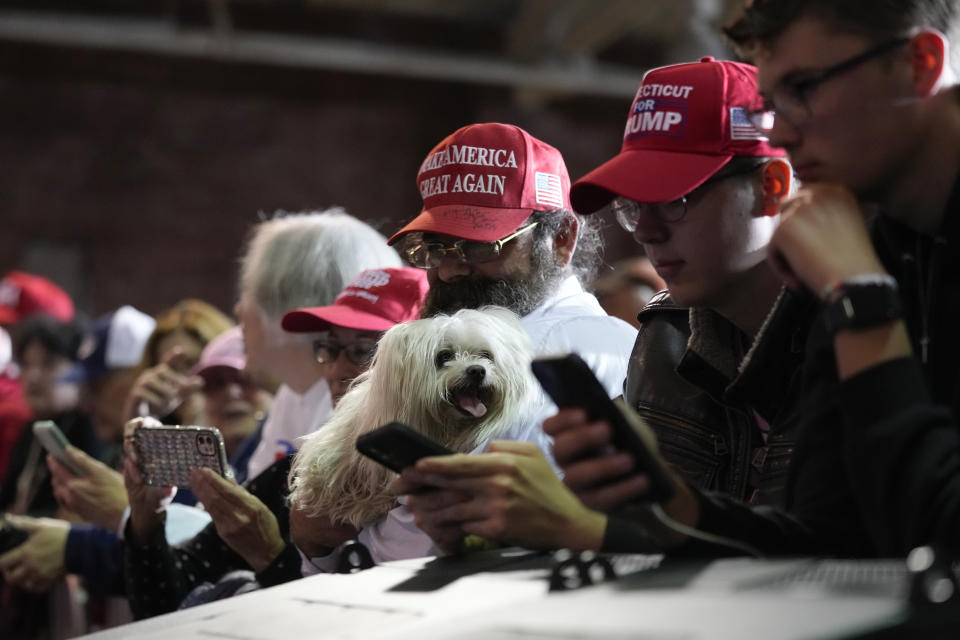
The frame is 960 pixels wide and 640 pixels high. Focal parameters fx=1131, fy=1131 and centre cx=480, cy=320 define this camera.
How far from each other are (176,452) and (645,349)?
3.61 ft

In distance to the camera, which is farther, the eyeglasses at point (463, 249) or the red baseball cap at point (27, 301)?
the red baseball cap at point (27, 301)

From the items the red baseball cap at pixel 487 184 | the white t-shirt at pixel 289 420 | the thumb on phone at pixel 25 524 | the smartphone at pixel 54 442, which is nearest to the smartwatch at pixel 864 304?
the red baseball cap at pixel 487 184

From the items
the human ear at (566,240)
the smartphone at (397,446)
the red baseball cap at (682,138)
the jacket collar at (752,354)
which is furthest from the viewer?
the human ear at (566,240)

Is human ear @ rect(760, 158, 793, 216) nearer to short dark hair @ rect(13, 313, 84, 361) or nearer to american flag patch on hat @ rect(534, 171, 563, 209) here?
american flag patch on hat @ rect(534, 171, 563, 209)

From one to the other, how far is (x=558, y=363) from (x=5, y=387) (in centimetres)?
543

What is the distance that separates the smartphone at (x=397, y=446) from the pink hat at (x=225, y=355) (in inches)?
80.9

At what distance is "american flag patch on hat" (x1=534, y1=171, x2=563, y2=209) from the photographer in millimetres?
2396

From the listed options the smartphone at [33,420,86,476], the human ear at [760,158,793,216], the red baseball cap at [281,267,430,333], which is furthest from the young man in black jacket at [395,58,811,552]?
the smartphone at [33,420,86,476]

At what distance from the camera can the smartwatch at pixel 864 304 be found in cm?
110

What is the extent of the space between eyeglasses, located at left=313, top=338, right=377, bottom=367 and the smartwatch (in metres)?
1.55

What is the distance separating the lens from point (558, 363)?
3.74 ft

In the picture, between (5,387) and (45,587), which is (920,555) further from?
(5,387)

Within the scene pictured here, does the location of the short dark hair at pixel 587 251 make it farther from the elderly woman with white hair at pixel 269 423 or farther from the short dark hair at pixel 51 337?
the short dark hair at pixel 51 337

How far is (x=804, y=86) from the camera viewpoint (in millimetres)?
1229
